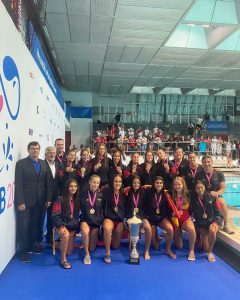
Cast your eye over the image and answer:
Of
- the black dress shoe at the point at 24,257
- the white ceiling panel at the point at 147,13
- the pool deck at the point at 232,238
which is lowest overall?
the black dress shoe at the point at 24,257

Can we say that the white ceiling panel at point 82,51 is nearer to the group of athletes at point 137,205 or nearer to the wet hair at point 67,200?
the group of athletes at point 137,205

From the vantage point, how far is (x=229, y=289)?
10.4 ft

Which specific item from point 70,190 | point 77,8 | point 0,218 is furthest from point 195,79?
point 0,218

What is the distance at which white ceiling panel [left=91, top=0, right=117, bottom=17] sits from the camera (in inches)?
268

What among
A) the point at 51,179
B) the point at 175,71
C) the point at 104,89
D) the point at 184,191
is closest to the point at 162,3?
the point at 184,191

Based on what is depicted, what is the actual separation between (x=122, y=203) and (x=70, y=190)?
2.66ft

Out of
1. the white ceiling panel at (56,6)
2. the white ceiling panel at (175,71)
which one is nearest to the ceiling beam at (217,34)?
the white ceiling panel at (175,71)

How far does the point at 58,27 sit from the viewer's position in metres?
8.36

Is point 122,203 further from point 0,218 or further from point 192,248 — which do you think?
point 0,218

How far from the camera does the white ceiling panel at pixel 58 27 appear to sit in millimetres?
7683

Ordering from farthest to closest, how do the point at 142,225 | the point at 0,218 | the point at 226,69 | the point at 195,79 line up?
the point at 195,79 → the point at 226,69 → the point at 142,225 → the point at 0,218

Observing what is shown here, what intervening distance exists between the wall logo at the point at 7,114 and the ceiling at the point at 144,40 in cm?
424

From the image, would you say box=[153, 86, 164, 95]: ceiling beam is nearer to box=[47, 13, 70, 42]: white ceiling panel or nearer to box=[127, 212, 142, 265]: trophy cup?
box=[47, 13, 70, 42]: white ceiling panel

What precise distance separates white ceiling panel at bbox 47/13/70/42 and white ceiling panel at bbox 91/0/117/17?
914 mm
